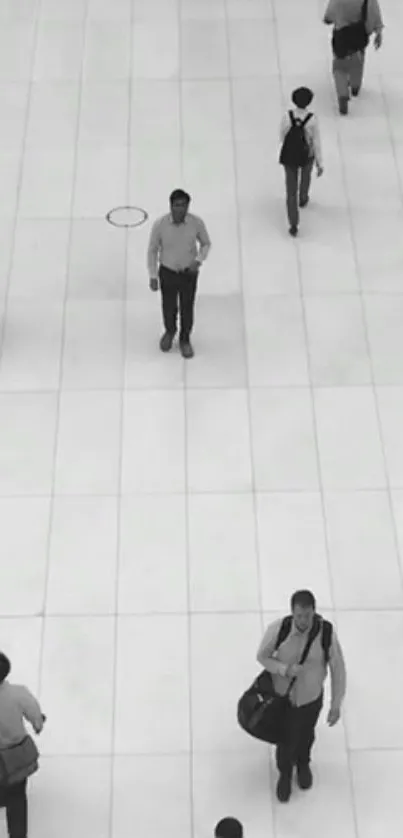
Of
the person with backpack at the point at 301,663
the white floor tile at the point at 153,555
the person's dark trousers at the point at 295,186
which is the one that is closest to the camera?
the person with backpack at the point at 301,663

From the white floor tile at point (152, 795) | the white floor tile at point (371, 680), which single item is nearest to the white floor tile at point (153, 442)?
the white floor tile at point (371, 680)

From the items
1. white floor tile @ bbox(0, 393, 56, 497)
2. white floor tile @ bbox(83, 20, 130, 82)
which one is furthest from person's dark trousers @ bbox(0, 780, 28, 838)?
white floor tile @ bbox(83, 20, 130, 82)

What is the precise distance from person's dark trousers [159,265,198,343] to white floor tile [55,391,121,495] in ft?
2.13

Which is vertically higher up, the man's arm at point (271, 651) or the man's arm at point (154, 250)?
the man's arm at point (154, 250)

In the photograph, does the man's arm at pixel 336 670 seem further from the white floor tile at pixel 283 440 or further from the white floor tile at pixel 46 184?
the white floor tile at pixel 46 184

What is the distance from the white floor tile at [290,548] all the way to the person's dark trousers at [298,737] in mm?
1212

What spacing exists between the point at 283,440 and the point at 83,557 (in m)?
1.60

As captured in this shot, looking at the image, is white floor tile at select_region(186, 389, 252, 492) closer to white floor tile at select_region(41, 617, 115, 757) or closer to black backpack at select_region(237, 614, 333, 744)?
white floor tile at select_region(41, 617, 115, 757)

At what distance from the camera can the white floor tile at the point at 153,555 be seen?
7.71 metres

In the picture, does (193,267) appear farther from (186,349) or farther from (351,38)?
(351,38)

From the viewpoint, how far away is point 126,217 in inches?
424

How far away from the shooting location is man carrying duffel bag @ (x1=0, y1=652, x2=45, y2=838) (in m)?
5.93

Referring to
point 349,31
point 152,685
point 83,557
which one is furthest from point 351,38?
point 152,685

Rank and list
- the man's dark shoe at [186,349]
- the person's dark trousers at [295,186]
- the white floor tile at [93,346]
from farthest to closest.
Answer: the person's dark trousers at [295,186], the man's dark shoe at [186,349], the white floor tile at [93,346]
